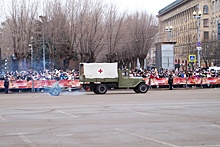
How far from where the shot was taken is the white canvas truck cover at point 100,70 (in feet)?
117

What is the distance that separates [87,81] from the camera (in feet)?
117

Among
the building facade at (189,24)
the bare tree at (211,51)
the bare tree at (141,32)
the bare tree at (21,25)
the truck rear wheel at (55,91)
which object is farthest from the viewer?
the building facade at (189,24)

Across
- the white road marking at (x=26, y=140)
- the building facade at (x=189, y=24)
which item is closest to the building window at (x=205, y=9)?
the building facade at (x=189, y=24)

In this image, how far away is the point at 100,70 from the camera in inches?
1417

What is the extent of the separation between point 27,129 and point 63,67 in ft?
162

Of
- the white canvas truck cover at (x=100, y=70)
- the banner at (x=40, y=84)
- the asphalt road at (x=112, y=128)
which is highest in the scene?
the white canvas truck cover at (x=100, y=70)

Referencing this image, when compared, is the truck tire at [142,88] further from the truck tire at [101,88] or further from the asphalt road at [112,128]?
the asphalt road at [112,128]

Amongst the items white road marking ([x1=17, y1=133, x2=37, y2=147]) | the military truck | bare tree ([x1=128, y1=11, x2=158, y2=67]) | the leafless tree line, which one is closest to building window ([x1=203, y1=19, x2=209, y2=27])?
bare tree ([x1=128, y1=11, x2=158, y2=67])

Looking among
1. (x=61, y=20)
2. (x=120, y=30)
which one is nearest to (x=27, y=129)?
(x=61, y=20)

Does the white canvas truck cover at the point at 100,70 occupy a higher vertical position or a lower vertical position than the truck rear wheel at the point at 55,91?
higher

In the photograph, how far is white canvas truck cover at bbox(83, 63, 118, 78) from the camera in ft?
117

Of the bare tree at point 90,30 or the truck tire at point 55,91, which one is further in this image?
the bare tree at point 90,30

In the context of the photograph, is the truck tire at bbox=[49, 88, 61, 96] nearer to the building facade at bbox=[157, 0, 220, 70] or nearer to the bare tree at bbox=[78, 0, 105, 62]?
the bare tree at bbox=[78, 0, 105, 62]

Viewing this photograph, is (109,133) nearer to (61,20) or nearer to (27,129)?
(27,129)
